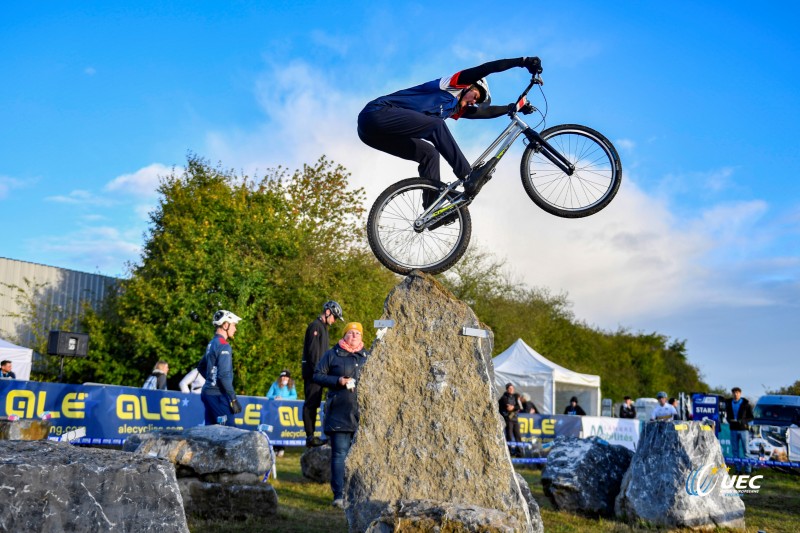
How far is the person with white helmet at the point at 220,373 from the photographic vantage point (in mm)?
8578

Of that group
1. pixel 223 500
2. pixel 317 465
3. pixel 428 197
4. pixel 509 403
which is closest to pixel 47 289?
pixel 509 403

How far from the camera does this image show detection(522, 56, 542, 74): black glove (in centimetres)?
616

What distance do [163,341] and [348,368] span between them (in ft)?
51.0

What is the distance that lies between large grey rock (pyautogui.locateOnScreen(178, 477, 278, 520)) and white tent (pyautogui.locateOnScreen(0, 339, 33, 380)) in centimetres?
1188

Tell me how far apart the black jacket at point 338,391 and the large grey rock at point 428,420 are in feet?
6.81

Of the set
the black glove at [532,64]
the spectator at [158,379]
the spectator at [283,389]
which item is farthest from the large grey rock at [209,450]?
the spectator at [283,389]

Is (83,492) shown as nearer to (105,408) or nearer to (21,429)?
(21,429)

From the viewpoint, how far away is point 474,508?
420cm

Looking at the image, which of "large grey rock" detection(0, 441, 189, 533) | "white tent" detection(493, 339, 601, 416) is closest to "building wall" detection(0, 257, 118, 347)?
"white tent" detection(493, 339, 601, 416)

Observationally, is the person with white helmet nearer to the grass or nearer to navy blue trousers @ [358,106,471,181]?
the grass

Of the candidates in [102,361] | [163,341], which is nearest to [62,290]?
[102,361]

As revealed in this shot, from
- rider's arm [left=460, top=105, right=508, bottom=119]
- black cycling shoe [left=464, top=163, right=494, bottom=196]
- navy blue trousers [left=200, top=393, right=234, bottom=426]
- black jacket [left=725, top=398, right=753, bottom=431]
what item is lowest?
black jacket [left=725, top=398, right=753, bottom=431]

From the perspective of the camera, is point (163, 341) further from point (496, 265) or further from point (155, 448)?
point (496, 265)

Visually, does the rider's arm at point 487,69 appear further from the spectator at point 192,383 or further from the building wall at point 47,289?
the building wall at point 47,289
